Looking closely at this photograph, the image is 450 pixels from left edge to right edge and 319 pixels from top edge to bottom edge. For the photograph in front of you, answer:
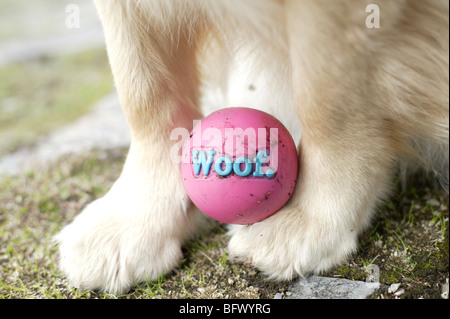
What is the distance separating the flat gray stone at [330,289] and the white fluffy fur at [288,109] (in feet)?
0.12

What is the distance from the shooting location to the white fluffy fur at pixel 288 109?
48.6 inches

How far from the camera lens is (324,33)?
3.87 ft

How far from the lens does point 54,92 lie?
366 centimetres

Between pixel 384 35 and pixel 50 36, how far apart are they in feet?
16.7

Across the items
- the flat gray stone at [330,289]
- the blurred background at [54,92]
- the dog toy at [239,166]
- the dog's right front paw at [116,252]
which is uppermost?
the blurred background at [54,92]

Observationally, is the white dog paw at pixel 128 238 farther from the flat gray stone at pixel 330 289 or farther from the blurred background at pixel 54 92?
the blurred background at pixel 54 92

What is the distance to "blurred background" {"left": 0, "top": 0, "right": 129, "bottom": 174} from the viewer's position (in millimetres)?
2562

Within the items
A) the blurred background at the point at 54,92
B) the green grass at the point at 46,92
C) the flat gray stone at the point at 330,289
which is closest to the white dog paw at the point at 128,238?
the flat gray stone at the point at 330,289

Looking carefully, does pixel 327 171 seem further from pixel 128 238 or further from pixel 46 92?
pixel 46 92

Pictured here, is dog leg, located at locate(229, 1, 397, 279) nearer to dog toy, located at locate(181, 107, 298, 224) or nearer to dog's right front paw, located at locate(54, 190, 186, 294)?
dog toy, located at locate(181, 107, 298, 224)

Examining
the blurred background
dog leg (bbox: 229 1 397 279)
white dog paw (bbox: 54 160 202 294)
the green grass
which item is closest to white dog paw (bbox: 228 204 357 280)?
dog leg (bbox: 229 1 397 279)

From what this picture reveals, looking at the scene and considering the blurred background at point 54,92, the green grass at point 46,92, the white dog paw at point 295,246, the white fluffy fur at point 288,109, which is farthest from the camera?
the green grass at point 46,92
